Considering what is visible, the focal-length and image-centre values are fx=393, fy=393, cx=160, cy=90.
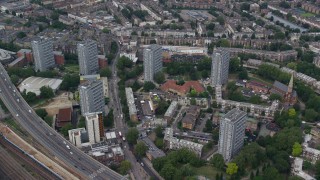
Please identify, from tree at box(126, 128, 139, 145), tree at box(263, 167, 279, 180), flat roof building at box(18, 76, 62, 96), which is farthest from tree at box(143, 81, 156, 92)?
tree at box(263, 167, 279, 180)

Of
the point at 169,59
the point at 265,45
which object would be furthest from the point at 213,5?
the point at 169,59

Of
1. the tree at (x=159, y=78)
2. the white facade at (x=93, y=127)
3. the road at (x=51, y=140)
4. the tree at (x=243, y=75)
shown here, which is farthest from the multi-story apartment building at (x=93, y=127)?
the tree at (x=243, y=75)

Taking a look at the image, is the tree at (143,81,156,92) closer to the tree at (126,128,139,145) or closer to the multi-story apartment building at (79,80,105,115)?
the multi-story apartment building at (79,80,105,115)

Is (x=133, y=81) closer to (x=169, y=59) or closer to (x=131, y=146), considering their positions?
(x=169, y=59)

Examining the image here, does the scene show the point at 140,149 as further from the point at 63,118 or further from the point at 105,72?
the point at 105,72

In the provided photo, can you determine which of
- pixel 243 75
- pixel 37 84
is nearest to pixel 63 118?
pixel 37 84

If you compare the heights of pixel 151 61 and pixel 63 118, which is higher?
pixel 151 61

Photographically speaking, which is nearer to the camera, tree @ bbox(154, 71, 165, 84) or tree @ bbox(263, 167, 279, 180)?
tree @ bbox(263, 167, 279, 180)
